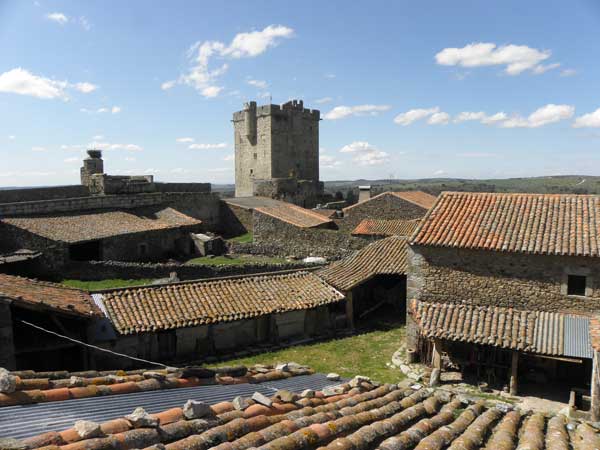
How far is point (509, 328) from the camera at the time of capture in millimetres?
13508

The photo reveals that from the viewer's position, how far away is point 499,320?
13.9 m

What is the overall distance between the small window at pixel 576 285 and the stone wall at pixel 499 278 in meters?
0.18

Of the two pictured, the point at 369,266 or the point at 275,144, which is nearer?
the point at 369,266

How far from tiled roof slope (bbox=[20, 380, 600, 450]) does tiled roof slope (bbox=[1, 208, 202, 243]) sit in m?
19.3

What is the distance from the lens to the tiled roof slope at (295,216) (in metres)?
31.1

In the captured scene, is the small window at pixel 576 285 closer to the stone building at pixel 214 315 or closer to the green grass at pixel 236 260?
the stone building at pixel 214 315

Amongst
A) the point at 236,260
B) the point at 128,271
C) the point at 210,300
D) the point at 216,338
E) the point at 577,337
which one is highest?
the point at 128,271

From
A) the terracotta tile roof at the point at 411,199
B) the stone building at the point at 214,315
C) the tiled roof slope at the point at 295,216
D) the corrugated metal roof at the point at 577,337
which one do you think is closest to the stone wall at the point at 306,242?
the tiled roof slope at the point at 295,216

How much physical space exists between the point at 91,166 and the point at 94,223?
31.7 ft

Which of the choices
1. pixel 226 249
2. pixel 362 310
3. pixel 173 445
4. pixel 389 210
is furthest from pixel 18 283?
pixel 389 210

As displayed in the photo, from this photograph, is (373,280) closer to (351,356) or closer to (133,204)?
(351,356)

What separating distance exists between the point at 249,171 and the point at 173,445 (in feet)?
178

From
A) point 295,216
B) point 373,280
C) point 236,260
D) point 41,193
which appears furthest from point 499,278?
point 41,193

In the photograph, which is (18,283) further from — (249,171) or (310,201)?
(249,171)
